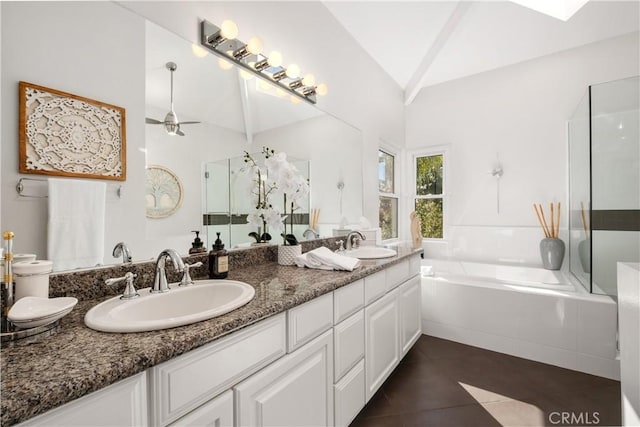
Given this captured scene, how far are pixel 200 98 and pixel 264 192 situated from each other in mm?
589

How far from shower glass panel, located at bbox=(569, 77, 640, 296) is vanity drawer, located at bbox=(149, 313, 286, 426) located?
A: 100 inches

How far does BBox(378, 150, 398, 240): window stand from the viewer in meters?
3.38

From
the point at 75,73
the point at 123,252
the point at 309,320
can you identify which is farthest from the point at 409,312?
the point at 75,73

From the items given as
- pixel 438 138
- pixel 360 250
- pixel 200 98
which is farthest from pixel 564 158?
pixel 200 98

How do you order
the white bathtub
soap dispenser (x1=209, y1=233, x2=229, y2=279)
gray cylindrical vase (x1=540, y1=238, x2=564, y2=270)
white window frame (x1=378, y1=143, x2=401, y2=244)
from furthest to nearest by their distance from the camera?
white window frame (x1=378, y1=143, x2=401, y2=244)
gray cylindrical vase (x1=540, y1=238, x2=564, y2=270)
the white bathtub
soap dispenser (x1=209, y1=233, x2=229, y2=279)

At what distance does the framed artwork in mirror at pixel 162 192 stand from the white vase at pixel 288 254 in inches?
24.8

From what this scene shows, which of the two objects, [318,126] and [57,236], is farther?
[318,126]

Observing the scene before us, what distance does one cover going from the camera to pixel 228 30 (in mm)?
1482

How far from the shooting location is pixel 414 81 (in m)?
3.61

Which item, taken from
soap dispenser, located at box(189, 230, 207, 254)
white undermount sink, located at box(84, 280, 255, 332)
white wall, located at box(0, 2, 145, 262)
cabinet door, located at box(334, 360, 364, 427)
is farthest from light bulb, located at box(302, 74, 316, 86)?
cabinet door, located at box(334, 360, 364, 427)

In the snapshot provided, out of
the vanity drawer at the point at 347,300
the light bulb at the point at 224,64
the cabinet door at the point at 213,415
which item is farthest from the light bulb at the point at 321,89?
the cabinet door at the point at 213,415

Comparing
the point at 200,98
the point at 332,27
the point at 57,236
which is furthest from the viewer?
the point at 332,27

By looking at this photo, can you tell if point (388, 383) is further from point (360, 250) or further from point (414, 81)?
point (414, 81)

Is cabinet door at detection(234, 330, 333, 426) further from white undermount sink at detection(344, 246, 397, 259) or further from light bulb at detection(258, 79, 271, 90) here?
light bulb at detection(258, 79, 271, 90)
